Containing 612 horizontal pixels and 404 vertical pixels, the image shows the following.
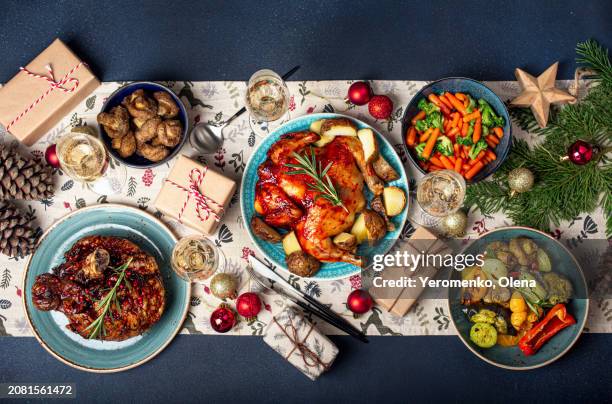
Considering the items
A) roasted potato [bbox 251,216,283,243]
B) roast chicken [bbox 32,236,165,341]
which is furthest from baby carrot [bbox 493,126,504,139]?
roast chicken [bbox 32,236,165,341]

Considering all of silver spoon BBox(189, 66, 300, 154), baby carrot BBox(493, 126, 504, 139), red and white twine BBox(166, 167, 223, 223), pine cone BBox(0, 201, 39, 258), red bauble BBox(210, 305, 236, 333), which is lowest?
baby carrot BBox(493, 126, 504, 139)

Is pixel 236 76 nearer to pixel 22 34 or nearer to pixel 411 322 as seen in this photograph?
pixel 22 34

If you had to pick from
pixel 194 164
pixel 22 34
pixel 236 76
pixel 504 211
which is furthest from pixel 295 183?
pixel 22 34

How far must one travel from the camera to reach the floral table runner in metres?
1.75

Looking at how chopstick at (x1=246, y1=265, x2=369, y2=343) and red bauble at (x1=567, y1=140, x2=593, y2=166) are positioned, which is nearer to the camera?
red bauble at (x1=567, y1=140, x2=593, y2=166)

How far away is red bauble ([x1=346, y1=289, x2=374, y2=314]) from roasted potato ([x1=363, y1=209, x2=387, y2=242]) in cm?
20

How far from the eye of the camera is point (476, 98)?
171cm

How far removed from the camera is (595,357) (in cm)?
177

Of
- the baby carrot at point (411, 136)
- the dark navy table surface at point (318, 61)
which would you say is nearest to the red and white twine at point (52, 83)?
the dark navy table surface at point (318, 61)

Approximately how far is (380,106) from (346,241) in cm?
48

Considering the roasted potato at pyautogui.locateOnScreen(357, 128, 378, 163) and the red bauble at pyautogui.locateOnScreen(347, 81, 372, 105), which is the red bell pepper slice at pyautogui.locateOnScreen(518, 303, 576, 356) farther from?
the red bauble at pyautogui.locateOnScreen(347, 81, 372, 105)

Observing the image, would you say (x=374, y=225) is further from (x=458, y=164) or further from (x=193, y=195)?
(x=193, y=195)

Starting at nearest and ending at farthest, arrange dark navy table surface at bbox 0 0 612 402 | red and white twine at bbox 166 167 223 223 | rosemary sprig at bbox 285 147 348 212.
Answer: rosemary sprig at bbox 285 147 348 212 < red and white twine at bbox 166 167 223 223 < dark navy table surface at bbox 0 0 612 402

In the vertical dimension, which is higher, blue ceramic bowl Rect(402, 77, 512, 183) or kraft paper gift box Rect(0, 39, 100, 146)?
kraft paper gift box Rect(0, 39, 100, 146)
